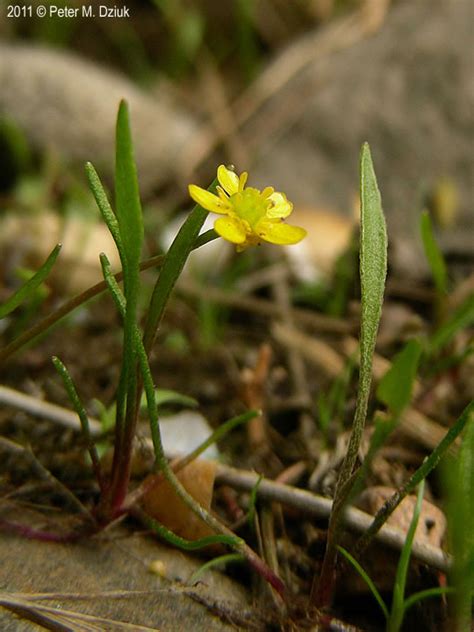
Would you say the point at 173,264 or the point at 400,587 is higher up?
the point at 173,264

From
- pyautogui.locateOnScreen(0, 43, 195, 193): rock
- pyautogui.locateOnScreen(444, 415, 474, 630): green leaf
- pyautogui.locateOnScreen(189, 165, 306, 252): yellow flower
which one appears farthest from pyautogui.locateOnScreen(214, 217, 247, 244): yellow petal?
pyautogui.locateOnScreen(0, 43, 195, 193): rock

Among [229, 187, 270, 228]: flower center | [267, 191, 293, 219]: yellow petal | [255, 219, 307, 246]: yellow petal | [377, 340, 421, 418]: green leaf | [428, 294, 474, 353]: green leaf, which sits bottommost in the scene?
[428, 294, 474, 353]: green leaf

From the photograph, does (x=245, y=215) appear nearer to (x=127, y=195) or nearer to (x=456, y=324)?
(x=127, y=195)

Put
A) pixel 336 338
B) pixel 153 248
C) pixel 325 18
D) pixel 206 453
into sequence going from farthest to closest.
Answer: pixel 325 18 → pixel 153 248 → pixel 336 338 → pixel 206 453

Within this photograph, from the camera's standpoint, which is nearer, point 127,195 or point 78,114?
point 127,195

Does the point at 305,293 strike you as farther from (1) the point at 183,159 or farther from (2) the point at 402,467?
(1) the point at 183,159

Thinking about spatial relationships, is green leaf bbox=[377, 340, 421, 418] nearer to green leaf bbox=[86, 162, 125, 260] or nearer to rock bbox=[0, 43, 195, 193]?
green leaf bbox=[86, 162, 125, 260]

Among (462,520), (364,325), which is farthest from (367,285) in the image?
(462,520)

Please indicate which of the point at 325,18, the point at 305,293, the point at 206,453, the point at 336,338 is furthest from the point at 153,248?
the point at 325,18
